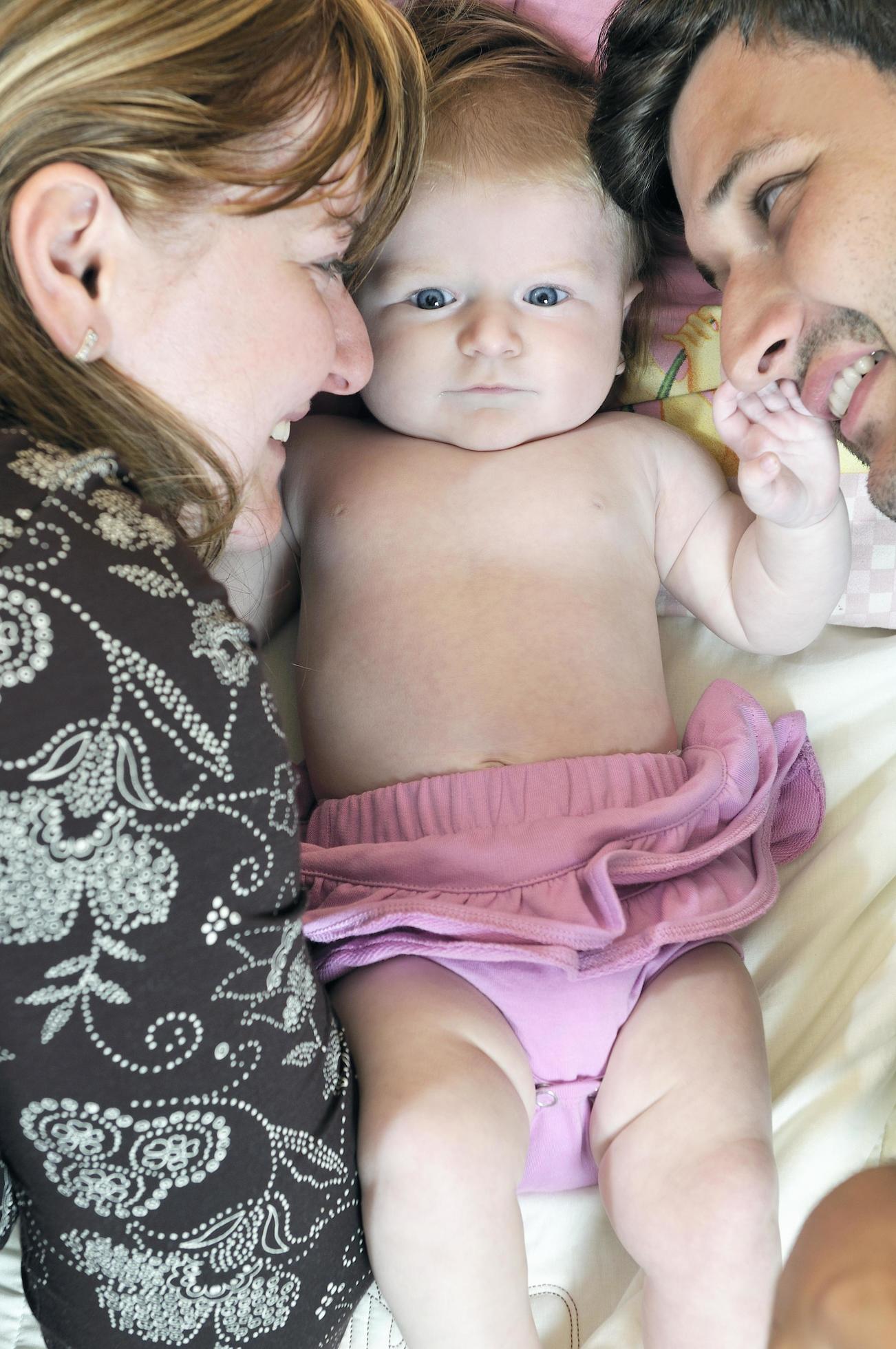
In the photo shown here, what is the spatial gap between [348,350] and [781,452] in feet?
1.56

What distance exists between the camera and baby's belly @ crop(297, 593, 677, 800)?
1.27m

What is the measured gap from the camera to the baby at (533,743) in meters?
0.95

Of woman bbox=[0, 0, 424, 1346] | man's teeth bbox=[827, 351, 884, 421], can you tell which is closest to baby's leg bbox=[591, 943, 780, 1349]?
woman bbox=[0, 0, 424, 1346]

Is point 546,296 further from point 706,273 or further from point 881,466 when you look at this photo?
point 881,466

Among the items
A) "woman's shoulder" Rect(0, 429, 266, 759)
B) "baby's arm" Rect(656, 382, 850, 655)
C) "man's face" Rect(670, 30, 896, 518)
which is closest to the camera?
"woman's shoulder" Rect(0, 429, 266, 759)

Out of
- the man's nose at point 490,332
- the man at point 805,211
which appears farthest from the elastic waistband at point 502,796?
the man's nose at point 490,332

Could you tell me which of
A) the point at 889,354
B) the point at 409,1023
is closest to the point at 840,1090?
the point at 409,1023

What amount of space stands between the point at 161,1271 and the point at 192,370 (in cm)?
73

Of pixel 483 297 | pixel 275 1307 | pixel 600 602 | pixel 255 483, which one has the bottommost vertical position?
pixel 275 1307

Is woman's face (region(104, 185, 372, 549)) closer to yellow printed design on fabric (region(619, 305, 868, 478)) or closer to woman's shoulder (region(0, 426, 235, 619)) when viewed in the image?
woman's shoulder (region(0, 426, 235, 619))

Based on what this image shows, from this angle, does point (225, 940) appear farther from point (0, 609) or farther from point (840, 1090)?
point (840, 1090)


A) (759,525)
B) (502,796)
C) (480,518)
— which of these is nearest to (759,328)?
(759,525)

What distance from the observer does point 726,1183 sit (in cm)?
94

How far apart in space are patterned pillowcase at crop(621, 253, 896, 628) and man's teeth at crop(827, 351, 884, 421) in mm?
311
